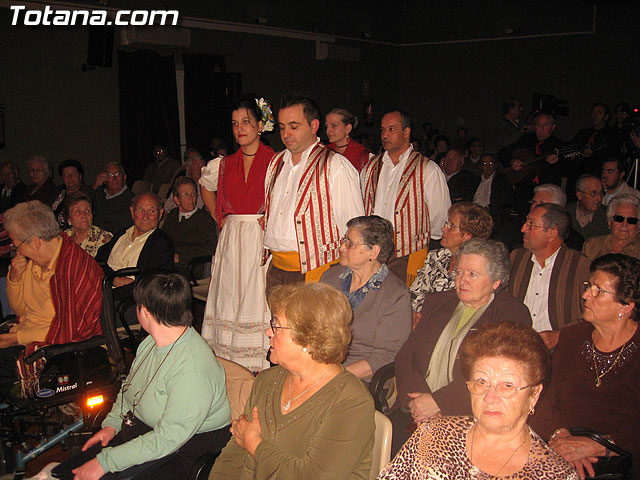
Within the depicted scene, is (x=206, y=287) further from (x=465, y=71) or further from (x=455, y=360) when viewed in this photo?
(x=465, y=71)

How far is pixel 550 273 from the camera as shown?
3.03 m

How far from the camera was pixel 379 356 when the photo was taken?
103 inches

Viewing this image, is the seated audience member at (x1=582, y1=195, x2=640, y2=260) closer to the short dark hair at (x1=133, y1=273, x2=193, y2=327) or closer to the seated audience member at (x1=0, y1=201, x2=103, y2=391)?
the short dark hair at (x1=133, y1=273, x2=193, y2=327)

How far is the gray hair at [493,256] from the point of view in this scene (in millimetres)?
2475

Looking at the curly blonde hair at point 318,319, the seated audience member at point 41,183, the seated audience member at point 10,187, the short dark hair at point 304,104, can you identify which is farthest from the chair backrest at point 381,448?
the seated audience member at point 10,187

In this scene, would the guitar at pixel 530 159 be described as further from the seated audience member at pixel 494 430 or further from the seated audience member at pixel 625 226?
the seated audience member at pixel 494 430

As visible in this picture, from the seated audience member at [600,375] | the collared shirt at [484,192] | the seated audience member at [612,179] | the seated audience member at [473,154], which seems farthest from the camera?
the seated audience member at [473,154]

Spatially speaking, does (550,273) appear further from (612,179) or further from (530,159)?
(530,159)

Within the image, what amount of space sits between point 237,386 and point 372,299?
30.3 inches

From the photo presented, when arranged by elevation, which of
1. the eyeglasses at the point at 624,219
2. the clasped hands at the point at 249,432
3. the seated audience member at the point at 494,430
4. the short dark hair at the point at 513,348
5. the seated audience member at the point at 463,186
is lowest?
the clasped hands at the point at 249,432

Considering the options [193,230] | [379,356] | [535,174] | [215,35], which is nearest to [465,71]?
[215,35]

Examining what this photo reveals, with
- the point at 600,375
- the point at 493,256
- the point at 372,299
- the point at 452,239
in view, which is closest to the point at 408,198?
the point at 452,239

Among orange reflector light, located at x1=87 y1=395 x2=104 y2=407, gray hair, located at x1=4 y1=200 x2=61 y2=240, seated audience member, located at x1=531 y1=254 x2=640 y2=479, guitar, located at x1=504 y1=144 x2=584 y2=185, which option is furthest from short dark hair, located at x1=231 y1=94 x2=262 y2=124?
guitar, located at x1=504 y1=144 x2=584 y2=185

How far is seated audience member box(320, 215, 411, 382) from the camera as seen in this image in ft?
8.66
